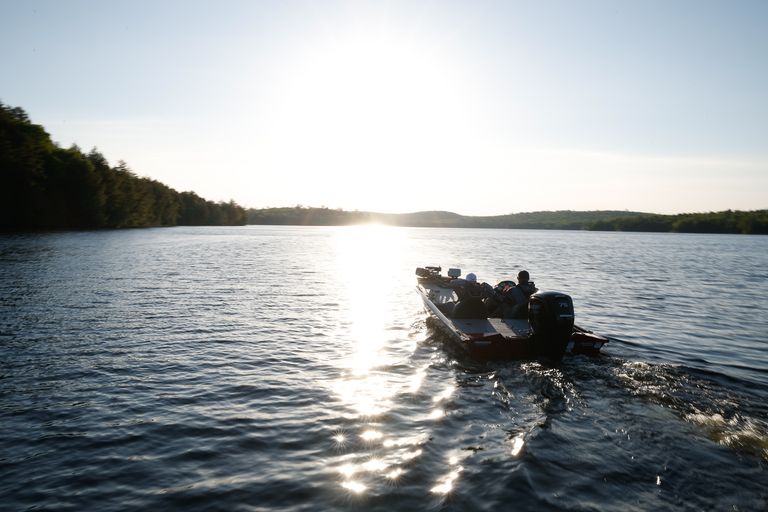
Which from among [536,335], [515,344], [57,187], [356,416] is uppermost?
[57,187]

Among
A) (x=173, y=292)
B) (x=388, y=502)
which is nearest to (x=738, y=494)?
(x=388, y=502)

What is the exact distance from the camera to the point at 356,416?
1014 cm

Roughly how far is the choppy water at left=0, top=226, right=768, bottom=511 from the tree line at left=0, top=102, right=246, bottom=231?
69.5 m

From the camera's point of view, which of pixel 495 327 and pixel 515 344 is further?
pixel 495 327

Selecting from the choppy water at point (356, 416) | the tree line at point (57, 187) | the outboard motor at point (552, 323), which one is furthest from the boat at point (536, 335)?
the tree line at point (57, 187)

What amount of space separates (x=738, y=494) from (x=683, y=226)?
8295 inches

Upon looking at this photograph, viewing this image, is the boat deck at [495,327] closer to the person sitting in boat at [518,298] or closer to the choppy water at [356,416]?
the person sitting in boat at [518,298]

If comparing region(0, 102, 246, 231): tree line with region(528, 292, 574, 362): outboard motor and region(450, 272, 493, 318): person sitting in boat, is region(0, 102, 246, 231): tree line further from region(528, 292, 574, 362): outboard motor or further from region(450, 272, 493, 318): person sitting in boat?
region(528, 292, 574, 362): outboard motor

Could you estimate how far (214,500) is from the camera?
6.80m

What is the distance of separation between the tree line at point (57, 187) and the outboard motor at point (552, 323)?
88.4 meters

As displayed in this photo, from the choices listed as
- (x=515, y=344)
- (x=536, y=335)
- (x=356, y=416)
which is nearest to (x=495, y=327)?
(x=515, y=344)

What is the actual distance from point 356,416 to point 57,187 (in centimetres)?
10467

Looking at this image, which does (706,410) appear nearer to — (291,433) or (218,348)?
(291,433)

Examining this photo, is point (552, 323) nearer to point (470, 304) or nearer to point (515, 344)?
point (515, 344)
